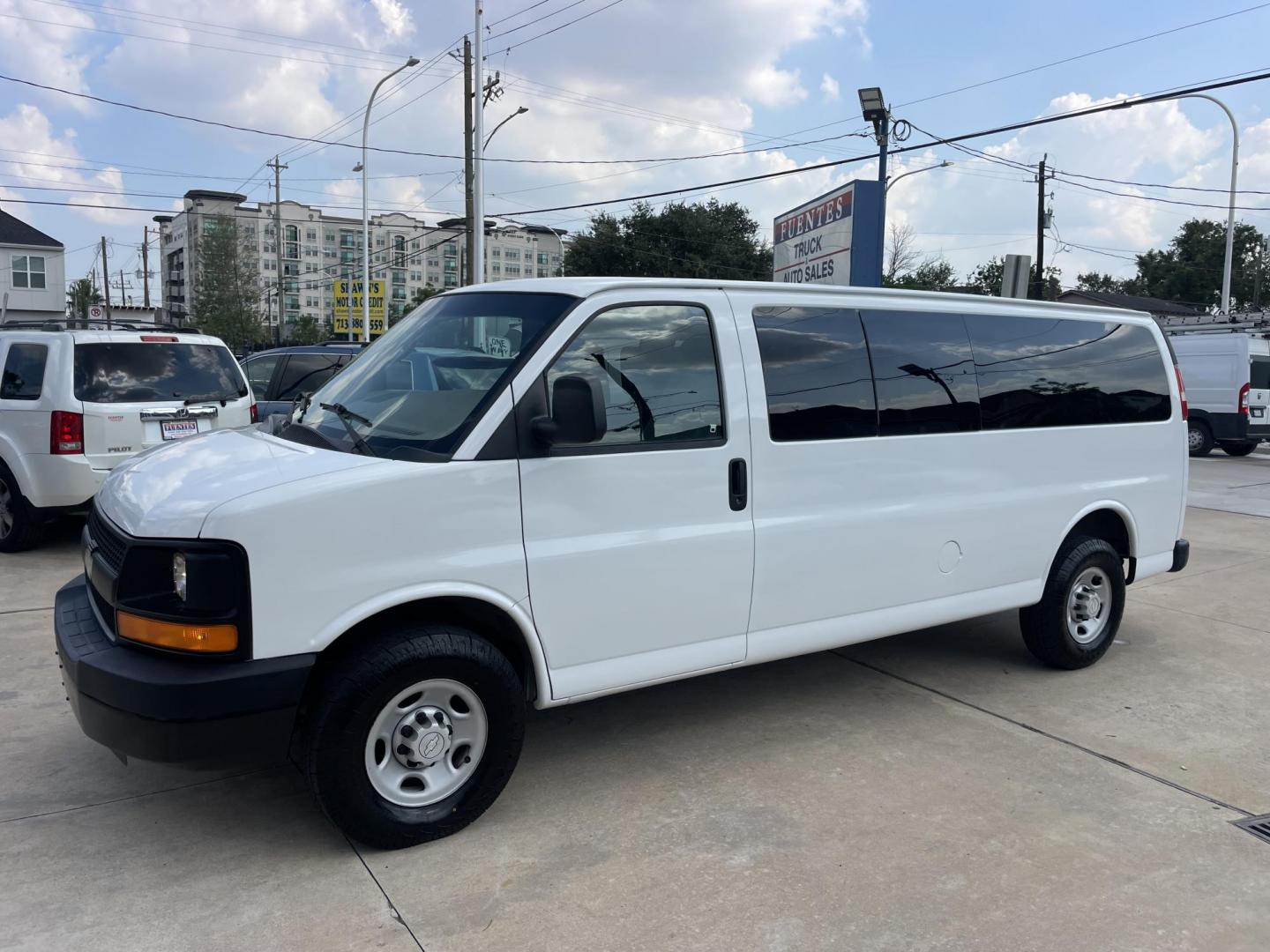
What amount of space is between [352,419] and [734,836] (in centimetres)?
215

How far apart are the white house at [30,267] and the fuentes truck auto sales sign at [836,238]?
1719 inches

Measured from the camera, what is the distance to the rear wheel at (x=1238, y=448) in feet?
63.1

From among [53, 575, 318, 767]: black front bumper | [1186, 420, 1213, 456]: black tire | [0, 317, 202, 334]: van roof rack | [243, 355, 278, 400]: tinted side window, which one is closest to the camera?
[53, 575, 318, 767]: black front bumper

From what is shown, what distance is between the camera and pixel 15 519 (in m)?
7.62

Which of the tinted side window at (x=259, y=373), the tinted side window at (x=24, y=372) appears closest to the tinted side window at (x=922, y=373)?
the tinted side window at (x=24, y=372)

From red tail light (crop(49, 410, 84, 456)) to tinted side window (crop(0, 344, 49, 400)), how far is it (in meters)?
Result: 0.33

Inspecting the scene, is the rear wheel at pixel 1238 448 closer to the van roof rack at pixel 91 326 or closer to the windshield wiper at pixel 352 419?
the van roof rack at pixel 91 326

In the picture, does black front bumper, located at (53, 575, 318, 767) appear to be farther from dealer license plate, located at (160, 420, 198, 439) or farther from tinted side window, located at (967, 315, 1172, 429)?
dealer license plate, located at (160, 420, 198, 439)

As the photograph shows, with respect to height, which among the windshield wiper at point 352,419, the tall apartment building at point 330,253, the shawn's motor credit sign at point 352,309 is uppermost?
the tall apartment building at point 330,253

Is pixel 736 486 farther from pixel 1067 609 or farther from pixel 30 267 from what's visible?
pixel 30 267

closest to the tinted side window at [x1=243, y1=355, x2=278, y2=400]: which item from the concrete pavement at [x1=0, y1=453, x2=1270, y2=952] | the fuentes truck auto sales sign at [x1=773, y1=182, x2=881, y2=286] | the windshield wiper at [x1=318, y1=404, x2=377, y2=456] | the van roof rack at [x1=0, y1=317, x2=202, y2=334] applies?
the van roof rack at [x1=0, y1=317, x2=202, y2=334]

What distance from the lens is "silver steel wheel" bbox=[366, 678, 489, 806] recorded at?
128 inches

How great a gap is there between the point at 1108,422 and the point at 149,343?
278 inches

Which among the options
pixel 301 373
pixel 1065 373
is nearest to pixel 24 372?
pixel 301 373
